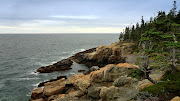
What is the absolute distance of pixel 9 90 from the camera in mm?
30781

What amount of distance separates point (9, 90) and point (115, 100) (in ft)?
93.8

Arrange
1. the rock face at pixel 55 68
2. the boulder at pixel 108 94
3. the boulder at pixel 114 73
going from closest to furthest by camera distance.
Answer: the boulder at pixel 108 94, the boulder at pixel 114 73, the rock face at pixel 55 68

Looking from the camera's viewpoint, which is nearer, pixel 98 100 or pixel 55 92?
pixel 98 100

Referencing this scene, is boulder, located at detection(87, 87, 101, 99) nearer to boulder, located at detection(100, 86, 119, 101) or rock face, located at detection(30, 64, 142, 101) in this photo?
rock face, located at detection(30, 64, 142, 101)

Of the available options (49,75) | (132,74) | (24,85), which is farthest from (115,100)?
(49,75)

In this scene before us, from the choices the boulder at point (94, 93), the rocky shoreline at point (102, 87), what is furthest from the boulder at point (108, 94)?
the boulder at point (94, 93)

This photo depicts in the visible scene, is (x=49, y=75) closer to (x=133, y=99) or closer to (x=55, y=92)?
(x=55, y=92)

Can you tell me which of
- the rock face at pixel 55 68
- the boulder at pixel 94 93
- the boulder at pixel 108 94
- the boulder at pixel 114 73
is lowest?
the rock face at pixel 55 68

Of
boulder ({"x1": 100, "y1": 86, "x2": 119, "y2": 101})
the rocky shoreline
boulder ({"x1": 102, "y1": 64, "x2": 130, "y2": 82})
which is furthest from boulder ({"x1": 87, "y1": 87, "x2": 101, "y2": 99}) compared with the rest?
boulder ({"x1": 102, "y1": 64, "x2": 130, "y2": 82})

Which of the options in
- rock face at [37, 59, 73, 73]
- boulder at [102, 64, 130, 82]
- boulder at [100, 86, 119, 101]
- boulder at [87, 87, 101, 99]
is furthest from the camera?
rock face at [37, 59, 73, 73]

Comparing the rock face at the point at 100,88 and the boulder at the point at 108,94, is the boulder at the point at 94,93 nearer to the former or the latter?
the rock face at the point at 100,88

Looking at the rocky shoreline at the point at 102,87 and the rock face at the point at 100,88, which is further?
the rock face at the point at 100,88

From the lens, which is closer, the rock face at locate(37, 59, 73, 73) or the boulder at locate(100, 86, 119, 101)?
the boulder at locate(100, 86, 119, 101)

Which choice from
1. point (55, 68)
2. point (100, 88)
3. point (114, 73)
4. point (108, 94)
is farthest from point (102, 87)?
point (55, 68)
